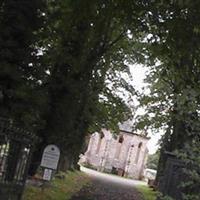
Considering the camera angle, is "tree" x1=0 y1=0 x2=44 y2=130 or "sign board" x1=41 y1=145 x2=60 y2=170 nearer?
"sign board" x1=41 y1=145 x2=60 y2=170

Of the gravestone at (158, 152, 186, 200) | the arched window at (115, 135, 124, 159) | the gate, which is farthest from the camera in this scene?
the arched window at (115, 135, 124, 159)

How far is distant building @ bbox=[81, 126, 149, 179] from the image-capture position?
3150 inches

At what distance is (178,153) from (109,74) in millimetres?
27704

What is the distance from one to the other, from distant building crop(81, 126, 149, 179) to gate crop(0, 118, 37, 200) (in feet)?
220

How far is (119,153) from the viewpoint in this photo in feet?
274

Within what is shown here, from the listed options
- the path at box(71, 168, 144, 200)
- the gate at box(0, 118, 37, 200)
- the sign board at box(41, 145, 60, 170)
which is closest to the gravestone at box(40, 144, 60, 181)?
the sign board at box(41, 145, 60, 170)

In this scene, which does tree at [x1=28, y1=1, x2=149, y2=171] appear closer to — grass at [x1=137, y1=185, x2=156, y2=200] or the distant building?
grass at [x1=137, y1=185, x2=156, y2=200]

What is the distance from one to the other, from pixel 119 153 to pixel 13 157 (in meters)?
72.7

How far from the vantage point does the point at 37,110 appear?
20172mm

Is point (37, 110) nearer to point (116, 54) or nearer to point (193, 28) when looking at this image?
point (193, 28)

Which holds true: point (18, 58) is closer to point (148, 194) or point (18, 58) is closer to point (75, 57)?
point (75, 57)

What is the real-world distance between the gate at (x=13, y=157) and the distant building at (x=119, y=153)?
67.2 metres

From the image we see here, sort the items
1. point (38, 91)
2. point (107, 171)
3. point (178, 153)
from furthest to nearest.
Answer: point (107, 171) < point (38, 91) < point (178, 153)

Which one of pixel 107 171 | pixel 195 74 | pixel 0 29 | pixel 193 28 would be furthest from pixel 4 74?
pixel 107 171
